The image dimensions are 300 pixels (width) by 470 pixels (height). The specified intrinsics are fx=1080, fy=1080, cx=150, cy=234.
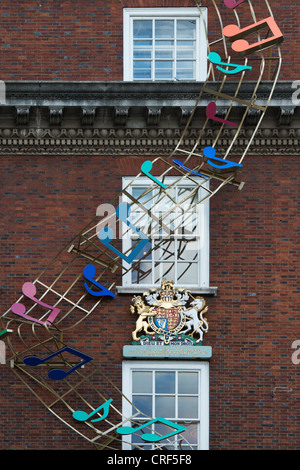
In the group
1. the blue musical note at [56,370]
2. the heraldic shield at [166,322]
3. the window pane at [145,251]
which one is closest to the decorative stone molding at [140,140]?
the window pane at [145,251]

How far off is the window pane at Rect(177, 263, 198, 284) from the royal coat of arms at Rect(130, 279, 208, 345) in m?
0.46

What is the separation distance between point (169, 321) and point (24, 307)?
108 inches

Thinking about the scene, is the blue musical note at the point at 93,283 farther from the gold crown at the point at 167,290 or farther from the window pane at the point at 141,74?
the window pane at the point at 141,74

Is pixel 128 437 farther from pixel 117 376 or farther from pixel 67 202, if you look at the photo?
pixel 67 202

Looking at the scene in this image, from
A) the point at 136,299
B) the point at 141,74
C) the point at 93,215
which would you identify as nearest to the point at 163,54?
the point at 141,74

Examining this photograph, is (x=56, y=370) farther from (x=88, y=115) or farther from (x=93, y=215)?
(x=88, y=115)

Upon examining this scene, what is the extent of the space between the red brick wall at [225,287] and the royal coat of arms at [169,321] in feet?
0.67

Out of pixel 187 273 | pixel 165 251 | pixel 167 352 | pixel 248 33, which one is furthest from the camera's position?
pixel 165 251

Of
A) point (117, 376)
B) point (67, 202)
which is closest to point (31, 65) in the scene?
point (67, 202)

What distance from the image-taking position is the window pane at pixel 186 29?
71.2ft

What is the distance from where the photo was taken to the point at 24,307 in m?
20.3

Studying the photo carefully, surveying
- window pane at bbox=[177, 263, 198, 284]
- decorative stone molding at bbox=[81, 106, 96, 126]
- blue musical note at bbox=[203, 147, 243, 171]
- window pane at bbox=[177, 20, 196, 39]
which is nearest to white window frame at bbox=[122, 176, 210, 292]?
window pane at bbox=[177, 263, 198, 284]

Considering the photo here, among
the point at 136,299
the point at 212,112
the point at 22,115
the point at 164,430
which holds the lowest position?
the point at 164,430

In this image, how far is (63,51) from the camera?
21.6 meters
